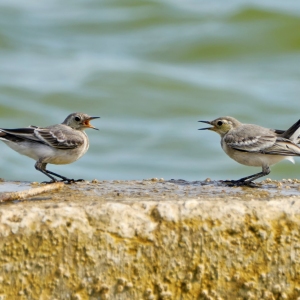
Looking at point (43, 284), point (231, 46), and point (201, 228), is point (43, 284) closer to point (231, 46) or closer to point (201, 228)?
point (201, 228)

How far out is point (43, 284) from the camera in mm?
6016

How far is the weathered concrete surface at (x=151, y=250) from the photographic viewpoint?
19.7 feet

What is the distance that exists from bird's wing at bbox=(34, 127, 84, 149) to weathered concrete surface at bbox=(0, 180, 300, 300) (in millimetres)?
4330

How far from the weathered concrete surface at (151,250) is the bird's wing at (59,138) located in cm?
433

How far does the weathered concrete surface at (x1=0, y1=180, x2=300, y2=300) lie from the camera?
6.00 meters

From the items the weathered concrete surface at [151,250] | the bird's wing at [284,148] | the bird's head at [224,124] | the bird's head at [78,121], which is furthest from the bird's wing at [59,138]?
the weathered concrete surface at [151,250]

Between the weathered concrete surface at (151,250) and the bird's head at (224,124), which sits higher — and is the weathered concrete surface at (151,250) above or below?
below

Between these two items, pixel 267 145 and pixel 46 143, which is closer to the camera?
pixel 267 145

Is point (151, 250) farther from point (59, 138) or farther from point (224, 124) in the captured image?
point (224, 124)

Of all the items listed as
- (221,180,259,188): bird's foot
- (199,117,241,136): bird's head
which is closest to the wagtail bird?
(199,117,241,136): bird's head

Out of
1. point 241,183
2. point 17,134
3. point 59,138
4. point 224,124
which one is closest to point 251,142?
point 224,124

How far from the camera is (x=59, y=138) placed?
35.6 feet

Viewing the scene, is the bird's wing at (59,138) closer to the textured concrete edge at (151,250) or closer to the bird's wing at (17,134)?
the bird's wing at (17,134)

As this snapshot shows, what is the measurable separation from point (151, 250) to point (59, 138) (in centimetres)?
497
